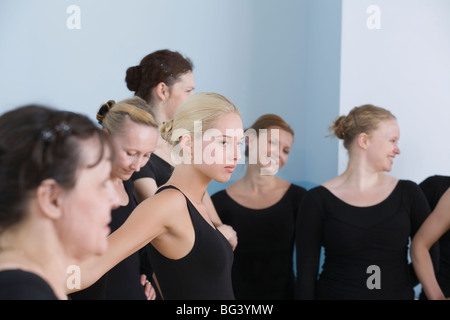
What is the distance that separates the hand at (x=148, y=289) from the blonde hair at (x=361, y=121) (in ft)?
2.98

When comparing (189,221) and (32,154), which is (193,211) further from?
(32,154)

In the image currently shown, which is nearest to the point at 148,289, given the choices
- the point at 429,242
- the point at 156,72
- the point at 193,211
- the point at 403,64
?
the point at 193,211

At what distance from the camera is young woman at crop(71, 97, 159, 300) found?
1.47 m

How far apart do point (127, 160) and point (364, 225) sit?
86 centimetres

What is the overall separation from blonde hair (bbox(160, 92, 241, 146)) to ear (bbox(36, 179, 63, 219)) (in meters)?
0.58

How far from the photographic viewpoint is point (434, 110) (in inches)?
99.6

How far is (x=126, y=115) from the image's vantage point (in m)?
1.54

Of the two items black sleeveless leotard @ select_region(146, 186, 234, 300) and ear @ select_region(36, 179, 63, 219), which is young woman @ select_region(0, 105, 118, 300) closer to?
ear @ select_region(36, 179, 63, 219)

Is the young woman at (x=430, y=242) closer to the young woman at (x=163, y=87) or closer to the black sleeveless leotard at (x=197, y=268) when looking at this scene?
the young woman at (x=163, y=87)

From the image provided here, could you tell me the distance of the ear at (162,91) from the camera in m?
1.86

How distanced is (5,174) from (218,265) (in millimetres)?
636

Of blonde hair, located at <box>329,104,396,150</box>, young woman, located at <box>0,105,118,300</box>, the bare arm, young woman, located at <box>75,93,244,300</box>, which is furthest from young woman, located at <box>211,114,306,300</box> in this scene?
young woman, located at <box>0,105,118,300</box>

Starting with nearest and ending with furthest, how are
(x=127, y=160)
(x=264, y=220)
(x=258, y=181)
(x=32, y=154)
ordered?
(x=32, y=154), (x=127, y=160), (x=264, y=220), (x=258, y=181)
